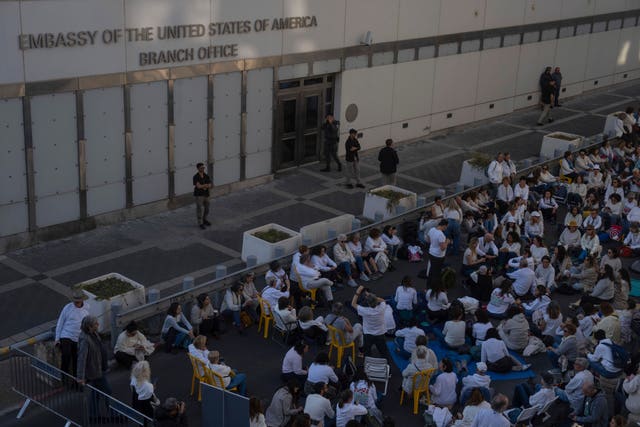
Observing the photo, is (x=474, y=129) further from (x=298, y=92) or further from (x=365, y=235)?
(x=365, y=235)

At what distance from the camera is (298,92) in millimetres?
25750

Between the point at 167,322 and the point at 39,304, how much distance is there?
3.30m

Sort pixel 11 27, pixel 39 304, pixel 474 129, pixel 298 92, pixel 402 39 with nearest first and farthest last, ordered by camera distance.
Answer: pixel 39 304
pixel 11 27
pixel 298 92
pixel 402 39
pixel 474 129

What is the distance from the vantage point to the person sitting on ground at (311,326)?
15977 mm

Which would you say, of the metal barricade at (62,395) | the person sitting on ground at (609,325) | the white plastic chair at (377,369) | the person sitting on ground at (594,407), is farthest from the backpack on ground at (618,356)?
the metal barricade at (62,395)

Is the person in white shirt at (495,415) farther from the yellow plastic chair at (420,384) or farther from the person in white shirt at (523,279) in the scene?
the person in white shirt at (523,279)

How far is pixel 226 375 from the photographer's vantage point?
13.9m

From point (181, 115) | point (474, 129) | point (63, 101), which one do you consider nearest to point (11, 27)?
point (63, 101)

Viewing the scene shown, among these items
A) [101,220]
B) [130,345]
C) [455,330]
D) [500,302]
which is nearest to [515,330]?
[455,330]

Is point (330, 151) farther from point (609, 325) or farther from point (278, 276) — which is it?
point (609, 325)

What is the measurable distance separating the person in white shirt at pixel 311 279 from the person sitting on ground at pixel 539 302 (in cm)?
386

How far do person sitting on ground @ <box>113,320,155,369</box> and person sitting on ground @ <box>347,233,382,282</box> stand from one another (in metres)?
5.74

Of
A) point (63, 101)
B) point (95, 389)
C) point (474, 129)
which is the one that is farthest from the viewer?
point (474, 129)

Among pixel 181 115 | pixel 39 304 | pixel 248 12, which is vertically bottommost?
pixel 39 304
